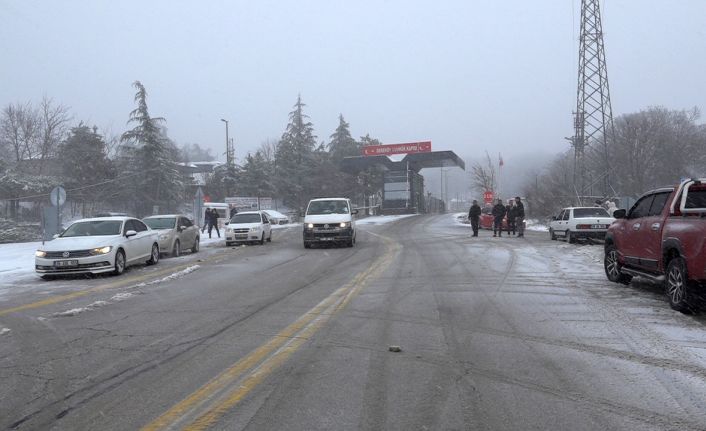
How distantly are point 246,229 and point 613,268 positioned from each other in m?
15.7

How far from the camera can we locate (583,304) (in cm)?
861

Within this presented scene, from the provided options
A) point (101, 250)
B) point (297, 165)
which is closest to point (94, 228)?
point (101, 250)

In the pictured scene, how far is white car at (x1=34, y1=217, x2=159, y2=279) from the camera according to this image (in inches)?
509

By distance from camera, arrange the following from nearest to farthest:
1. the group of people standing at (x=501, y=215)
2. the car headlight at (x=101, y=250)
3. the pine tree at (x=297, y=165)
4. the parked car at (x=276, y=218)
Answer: the car headlight at (x=101, y=250), the group of people standing at (x=501, y=215), the parked car at (x=276, y=218), the pine tree at (x=297, y=165)

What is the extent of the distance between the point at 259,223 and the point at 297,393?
1987 cm

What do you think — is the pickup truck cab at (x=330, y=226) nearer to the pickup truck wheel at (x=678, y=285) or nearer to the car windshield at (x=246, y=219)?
the car windshield at (x=246, y=219)

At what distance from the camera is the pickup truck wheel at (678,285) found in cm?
749

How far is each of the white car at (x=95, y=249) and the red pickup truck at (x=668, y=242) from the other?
11.0 meters

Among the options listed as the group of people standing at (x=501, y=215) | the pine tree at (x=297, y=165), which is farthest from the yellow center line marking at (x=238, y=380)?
the pine tree at (x=297, y=165)

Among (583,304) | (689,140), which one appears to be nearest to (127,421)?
(583,304)

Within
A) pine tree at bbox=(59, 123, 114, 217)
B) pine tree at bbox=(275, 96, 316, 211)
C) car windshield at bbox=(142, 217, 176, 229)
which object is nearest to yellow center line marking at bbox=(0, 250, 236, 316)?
car windshield at bbox=(142, 217, 176, 229)

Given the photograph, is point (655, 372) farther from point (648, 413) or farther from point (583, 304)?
point (583, 304)

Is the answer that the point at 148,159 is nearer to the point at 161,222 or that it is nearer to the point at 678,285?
the point at 161,222

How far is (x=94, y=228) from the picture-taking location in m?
14.6
